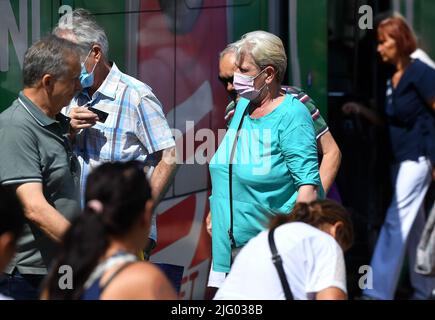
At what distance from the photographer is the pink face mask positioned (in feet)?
14.7

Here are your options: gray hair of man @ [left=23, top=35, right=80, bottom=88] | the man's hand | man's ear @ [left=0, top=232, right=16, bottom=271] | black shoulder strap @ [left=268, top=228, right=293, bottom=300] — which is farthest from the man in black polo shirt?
black shoulder strap @ [left=268, top=228, right=293, bottom=300]

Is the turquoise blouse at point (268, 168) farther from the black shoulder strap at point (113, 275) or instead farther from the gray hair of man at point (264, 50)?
the black shoulder strap at point (113, 275)

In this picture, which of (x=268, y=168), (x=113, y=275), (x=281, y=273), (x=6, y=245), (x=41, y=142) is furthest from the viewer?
(x=268, y=168)

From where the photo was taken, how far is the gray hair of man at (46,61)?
13.6 ft

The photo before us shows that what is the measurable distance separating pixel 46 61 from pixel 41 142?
1.01ft

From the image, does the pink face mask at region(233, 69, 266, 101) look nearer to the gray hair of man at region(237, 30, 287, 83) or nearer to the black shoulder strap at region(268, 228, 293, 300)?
the gray hair of man at region(237, 30, 287, 83)

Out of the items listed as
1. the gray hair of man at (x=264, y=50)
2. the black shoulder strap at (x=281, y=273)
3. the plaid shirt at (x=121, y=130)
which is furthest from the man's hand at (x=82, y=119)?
the black shoulder strap at (x=281, y=273)

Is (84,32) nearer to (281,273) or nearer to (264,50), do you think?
(264,50)

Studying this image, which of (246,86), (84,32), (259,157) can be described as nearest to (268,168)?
(259,157)

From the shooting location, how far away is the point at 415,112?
596cm

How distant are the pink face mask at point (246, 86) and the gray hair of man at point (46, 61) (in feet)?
2.39

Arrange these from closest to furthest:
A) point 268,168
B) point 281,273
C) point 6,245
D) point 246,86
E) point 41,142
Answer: point 6,245 → point 281,273 → point 41,142 → point 268,168 → point 246,86

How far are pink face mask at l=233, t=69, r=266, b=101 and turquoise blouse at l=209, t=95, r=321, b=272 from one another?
10 centimetres
